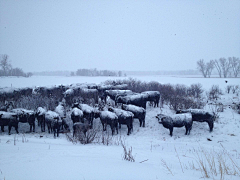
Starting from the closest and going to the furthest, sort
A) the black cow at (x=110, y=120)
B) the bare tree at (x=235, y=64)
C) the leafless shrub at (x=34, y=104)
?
the black cow at (x=110, y=120)
the leafless shrub at (x=34, y=104)
the bare tree at (x=235, y=64)

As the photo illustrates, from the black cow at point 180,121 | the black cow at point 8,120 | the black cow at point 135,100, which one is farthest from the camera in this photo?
the black cow at point 135,100

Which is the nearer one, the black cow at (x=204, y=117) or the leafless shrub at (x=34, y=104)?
the black cow at (x=204, y=117)

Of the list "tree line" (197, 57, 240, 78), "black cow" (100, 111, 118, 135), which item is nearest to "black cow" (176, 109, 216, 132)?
"black cow" (100, 111, 118, 135)

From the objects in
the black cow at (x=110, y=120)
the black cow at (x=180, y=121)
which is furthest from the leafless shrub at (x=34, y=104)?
the black cow at (x=180, y=121)

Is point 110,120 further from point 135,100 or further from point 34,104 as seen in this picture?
point 34,104

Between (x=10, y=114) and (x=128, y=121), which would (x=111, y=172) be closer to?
(x=128, y=121)

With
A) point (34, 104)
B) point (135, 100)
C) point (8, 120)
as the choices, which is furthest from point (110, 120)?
point (34, 104)

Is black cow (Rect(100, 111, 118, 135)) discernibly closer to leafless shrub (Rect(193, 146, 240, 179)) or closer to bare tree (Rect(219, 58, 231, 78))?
leafless shrub (Rect(193, 146, 240, 179))

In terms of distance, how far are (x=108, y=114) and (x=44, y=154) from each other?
453 centimetres

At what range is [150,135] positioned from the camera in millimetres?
8031

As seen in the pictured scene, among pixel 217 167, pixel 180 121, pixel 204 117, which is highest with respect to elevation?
pixel 204 117

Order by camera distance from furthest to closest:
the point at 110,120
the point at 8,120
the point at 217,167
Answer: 1. the point at 110,120
2. the point at 8,120
3. the point at 217,167

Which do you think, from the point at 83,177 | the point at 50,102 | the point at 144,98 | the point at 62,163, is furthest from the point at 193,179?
the point at 50,102

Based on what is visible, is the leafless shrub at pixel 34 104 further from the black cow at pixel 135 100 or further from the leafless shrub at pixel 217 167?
the leafless shrub at pixel 217 167
